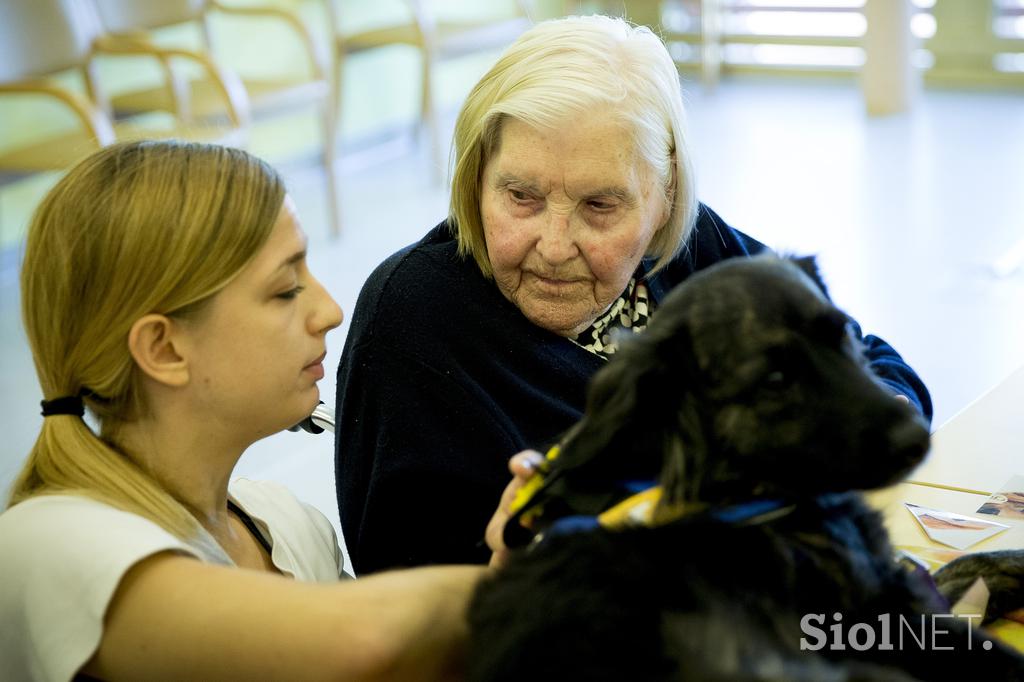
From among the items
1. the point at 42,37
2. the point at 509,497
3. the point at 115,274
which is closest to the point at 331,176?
the point at 42,37

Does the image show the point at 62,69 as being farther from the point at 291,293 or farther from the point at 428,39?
the point at 291,293

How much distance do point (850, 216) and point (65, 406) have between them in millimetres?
4488

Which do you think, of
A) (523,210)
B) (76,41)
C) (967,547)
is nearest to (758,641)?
(967,547)

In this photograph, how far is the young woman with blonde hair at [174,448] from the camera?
→ 1.08 m

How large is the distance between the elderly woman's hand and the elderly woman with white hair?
28 centimetres

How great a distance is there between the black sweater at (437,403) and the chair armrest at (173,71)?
10.4ft

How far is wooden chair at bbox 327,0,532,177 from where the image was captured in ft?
20.2

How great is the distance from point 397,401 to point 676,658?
84 cm

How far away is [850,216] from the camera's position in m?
5.30

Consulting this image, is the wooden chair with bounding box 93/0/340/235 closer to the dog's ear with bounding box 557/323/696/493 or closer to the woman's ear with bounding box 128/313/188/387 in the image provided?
the woman's ear with bounding box 128/313/188/387

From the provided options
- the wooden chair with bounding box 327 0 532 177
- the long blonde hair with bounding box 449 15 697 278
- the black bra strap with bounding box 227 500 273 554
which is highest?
the long blonde hair with bounding box 449 15 697 278

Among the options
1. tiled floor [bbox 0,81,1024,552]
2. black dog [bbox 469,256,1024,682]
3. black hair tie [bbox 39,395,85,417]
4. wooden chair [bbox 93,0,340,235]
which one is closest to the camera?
black dog [bbox 469,256,1024,682]

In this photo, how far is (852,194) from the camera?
560 cm

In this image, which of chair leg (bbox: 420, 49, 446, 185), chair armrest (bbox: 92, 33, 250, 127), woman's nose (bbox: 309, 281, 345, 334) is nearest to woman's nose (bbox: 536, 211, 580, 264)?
woman's nose (bbox: 309, 281, 345, 334)
